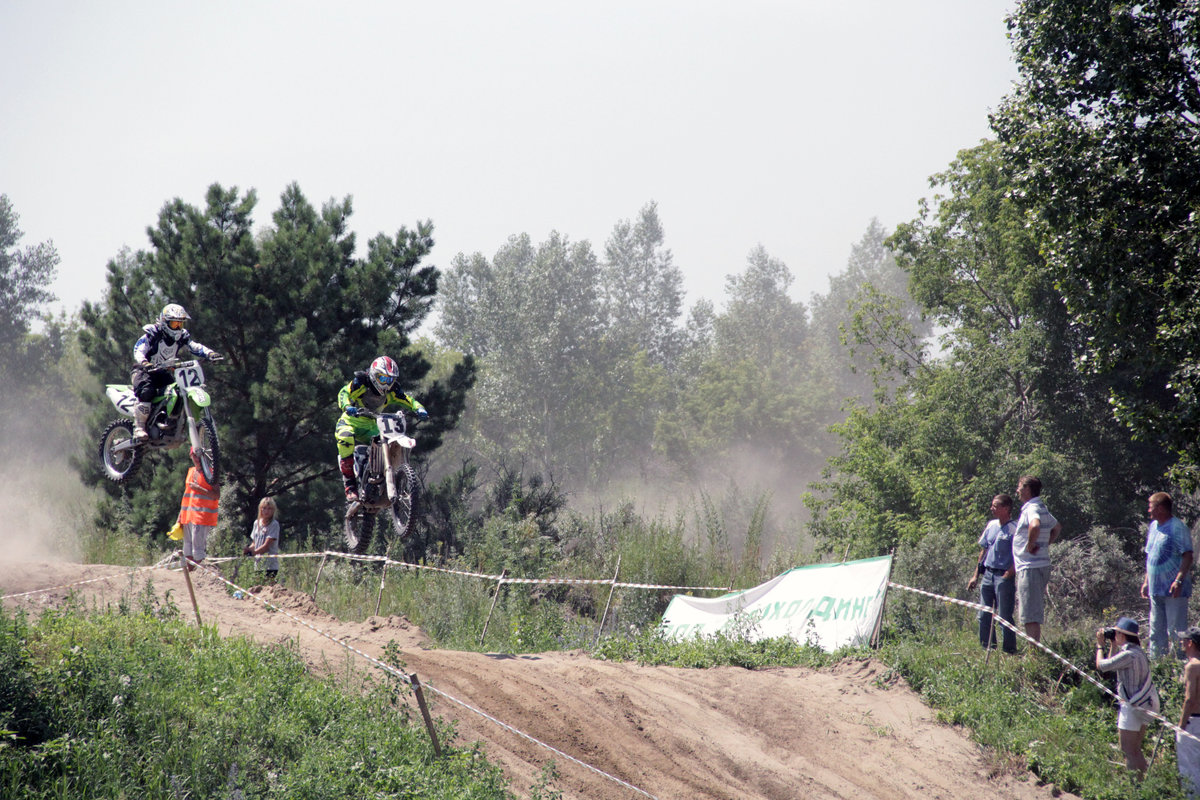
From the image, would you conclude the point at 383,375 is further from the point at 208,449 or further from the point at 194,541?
the point at 194,541

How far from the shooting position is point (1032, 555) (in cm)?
1060

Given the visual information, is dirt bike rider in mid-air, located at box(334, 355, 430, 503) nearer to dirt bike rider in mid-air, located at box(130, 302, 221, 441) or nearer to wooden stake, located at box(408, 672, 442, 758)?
dirt bike rider in mid-air, located at box(130, 302, 221, 441)

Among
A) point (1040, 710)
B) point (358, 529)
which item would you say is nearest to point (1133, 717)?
point (1040, 710)

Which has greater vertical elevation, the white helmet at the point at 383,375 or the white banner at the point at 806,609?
the white helmet at the point at 383,375

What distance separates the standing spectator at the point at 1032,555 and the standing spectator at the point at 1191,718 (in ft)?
7.31

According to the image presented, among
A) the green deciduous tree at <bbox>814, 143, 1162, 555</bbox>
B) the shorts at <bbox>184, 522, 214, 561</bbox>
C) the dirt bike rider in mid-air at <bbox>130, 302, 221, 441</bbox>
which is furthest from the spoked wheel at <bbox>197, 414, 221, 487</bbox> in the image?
the green deciduous tree at <bbox>814, 143, 1162, 555</bbox>

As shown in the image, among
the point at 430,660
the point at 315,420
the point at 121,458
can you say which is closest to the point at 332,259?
the point at 315,420

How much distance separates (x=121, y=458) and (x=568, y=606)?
9118mm

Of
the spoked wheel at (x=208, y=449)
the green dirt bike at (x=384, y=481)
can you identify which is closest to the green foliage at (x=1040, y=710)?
the green dirt bike at (x=384, y=481)

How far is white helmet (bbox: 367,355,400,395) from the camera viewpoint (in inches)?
475

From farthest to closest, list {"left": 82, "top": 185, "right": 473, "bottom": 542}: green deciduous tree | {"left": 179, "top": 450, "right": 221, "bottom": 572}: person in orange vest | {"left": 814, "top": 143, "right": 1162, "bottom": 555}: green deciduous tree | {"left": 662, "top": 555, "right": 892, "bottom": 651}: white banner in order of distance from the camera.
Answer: {"left": 814, "top": 143, "right": 1162, "bottom": 555}: green deciduous tree
{"left": 82, "top": 185, "right": 473, "bottom": 542}: green deciduous tree
{"left": 179, "top": 450, "right": 221, "bottom": 572}: person in orange vest
{"left": 662, "top": 555, "right": 892, "bottom": 651}: white banner

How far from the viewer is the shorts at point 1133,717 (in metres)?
8.83

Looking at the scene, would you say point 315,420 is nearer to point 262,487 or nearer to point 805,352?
point 262,487

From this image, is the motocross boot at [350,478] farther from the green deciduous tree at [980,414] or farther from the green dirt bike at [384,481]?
the green deciduous tree at [980,414]
